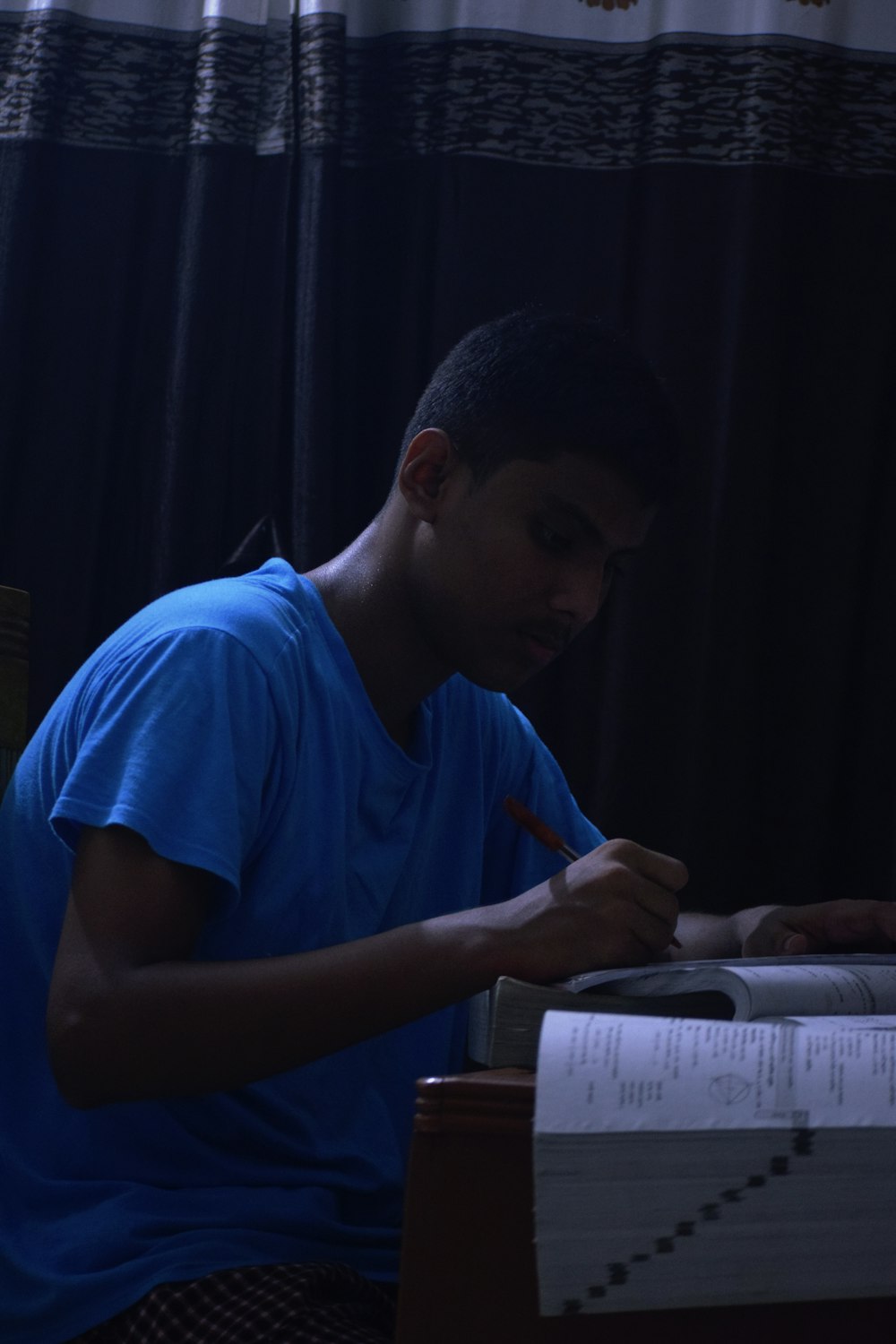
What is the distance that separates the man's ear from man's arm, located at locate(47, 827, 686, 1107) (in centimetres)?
43

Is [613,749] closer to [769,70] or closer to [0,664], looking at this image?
[0,664]

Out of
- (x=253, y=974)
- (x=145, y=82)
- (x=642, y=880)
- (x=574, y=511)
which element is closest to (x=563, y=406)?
(x=574, y=511)

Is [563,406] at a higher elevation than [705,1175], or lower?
higher

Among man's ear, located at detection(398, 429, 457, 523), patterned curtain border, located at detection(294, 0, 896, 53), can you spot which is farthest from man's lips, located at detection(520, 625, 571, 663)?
patterned curtain border, located at detection(294, 0, 896, 53)

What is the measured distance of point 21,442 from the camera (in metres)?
1.70

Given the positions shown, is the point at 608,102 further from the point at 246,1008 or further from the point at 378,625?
the point at 246,1008

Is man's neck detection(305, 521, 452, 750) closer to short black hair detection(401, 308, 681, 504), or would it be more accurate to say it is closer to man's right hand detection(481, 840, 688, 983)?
short black hair detection(401, 308, 681, 504)

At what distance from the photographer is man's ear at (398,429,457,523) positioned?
1137mm

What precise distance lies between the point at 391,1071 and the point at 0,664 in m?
0.51

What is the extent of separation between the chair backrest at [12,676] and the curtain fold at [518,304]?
48 cm

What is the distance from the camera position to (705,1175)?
0.52m

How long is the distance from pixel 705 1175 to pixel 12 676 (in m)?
0.86

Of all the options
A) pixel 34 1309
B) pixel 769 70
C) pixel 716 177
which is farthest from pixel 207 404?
pixel 34 1309

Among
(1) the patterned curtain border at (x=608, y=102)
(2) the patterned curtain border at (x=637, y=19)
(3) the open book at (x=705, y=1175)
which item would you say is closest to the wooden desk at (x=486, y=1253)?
(3) the open book at (x=705, y=1175)
